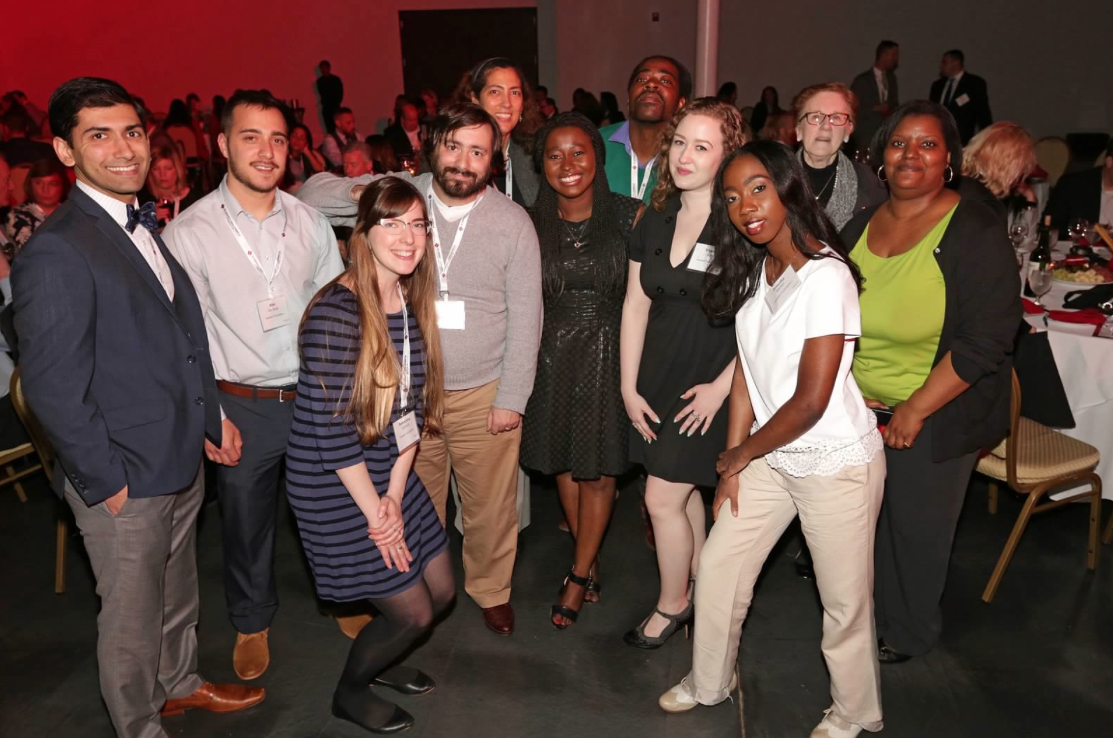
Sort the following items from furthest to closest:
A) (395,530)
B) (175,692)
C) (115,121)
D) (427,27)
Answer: (427,27)
(175,692)
(395,530)
(115,121)

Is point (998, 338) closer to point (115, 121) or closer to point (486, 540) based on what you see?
point (486, 540)

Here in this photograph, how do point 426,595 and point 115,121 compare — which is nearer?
point 115,121

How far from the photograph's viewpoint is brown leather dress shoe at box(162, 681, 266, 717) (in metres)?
2.63

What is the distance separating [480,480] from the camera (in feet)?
9.77

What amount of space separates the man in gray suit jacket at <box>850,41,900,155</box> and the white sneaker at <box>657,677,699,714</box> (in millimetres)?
8120

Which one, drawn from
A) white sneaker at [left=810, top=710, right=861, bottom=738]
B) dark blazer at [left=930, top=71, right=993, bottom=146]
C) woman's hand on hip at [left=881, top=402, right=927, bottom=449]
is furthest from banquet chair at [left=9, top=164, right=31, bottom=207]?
dark blazer at [left=930, top=71, right=993, bottom=146]

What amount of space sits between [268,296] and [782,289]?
5.00ft

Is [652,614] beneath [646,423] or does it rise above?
beneath

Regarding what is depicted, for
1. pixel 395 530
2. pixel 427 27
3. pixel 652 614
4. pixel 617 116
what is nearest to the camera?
pixel 395 530

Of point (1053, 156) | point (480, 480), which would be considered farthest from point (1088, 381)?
point (1053, 156)

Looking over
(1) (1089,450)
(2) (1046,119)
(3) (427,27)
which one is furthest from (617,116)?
(1) (1089,450)

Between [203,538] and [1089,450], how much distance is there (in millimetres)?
3816

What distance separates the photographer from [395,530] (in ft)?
7.40

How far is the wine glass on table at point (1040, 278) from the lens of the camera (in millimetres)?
3721
